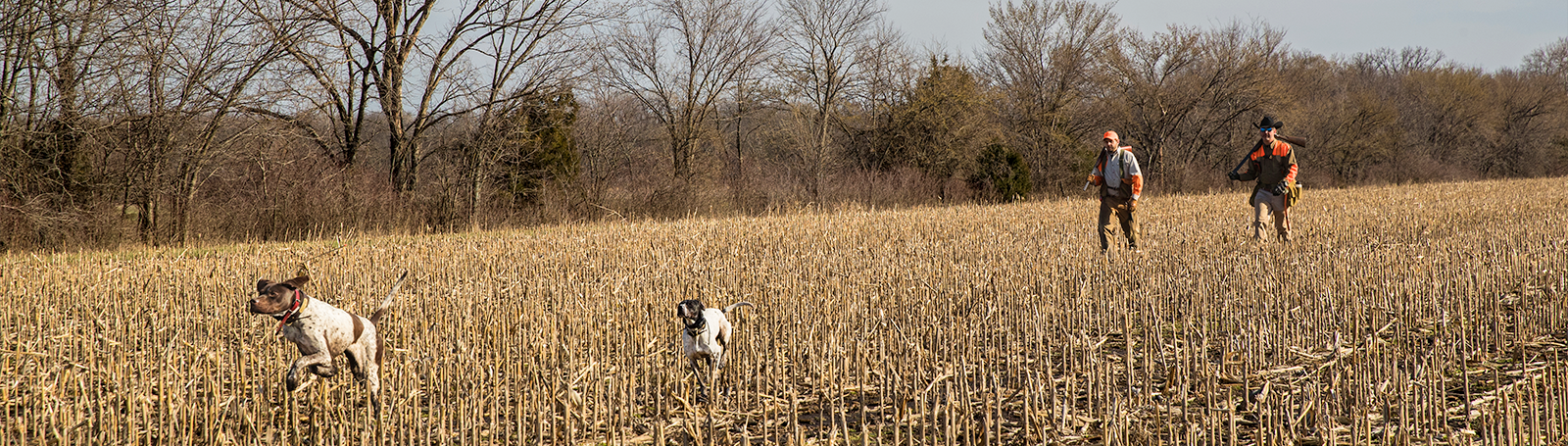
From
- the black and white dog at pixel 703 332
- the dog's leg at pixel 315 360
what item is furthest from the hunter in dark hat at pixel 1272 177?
the dog's leg at pixel 315 360

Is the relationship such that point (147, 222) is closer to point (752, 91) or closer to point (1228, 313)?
point (1228, 313)

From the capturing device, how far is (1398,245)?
9.12 meters

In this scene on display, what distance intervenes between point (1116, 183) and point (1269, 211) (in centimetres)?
195

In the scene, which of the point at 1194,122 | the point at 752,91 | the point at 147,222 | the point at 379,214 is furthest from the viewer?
the point at 1194,122

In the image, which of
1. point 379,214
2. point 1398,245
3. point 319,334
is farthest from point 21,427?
point 379,214

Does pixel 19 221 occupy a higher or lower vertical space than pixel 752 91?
lower

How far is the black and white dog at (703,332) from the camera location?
3.43m

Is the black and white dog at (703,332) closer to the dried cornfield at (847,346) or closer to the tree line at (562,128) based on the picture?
the dried cornfield at (847,346)

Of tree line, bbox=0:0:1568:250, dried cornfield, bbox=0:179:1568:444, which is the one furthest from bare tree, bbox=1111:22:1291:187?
dried cornfield, bbox=0:179:1568:444

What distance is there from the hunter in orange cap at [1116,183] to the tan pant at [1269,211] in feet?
4.89

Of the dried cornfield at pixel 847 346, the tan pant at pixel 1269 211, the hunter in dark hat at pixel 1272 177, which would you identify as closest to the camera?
the dried cornfield at pixel 847 346

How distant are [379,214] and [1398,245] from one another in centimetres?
1518

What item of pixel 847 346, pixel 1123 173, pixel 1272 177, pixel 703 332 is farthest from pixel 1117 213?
pixel 703 332

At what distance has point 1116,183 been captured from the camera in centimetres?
970
